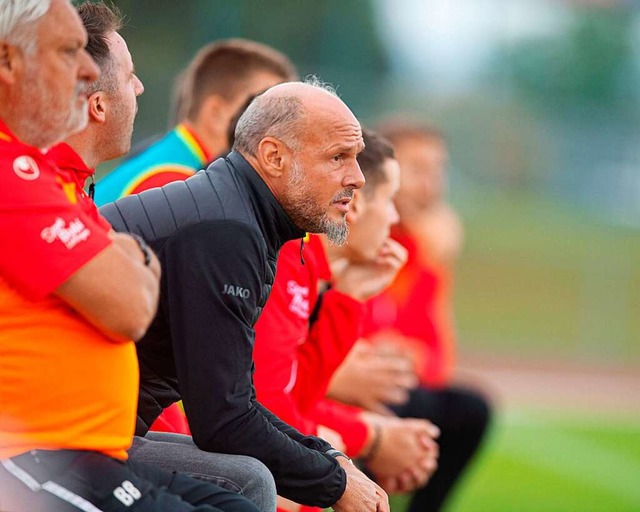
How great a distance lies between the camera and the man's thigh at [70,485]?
272 cm

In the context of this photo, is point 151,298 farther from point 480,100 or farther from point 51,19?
point 480,100

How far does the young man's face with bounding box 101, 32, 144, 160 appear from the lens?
3.52 metres

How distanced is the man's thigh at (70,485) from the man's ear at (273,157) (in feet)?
3.34

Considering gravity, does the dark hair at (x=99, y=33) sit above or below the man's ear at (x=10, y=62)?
below

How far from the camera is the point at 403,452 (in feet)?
17.2

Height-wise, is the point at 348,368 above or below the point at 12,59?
below

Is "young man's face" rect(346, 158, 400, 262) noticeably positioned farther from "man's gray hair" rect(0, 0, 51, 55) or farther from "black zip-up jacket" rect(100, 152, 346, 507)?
"man's gray hair" rect(0, 0, 51, 55)

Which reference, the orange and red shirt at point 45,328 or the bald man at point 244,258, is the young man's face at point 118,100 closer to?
the bald man at point 244,258

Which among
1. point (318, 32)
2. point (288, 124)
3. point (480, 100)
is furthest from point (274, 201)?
point (480, 100)

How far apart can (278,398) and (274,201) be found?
1.08 meters

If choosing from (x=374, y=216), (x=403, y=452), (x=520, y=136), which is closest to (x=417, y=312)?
(x=403, y=452)

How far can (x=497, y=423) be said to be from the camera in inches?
566

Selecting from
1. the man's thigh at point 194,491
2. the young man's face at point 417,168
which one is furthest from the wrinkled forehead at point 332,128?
the young man's face at point 417,168

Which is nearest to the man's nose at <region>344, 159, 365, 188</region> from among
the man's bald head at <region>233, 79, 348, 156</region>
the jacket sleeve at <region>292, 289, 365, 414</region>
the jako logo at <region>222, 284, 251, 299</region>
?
the man's bald head at <region>233, 79, 348, 156</region>
